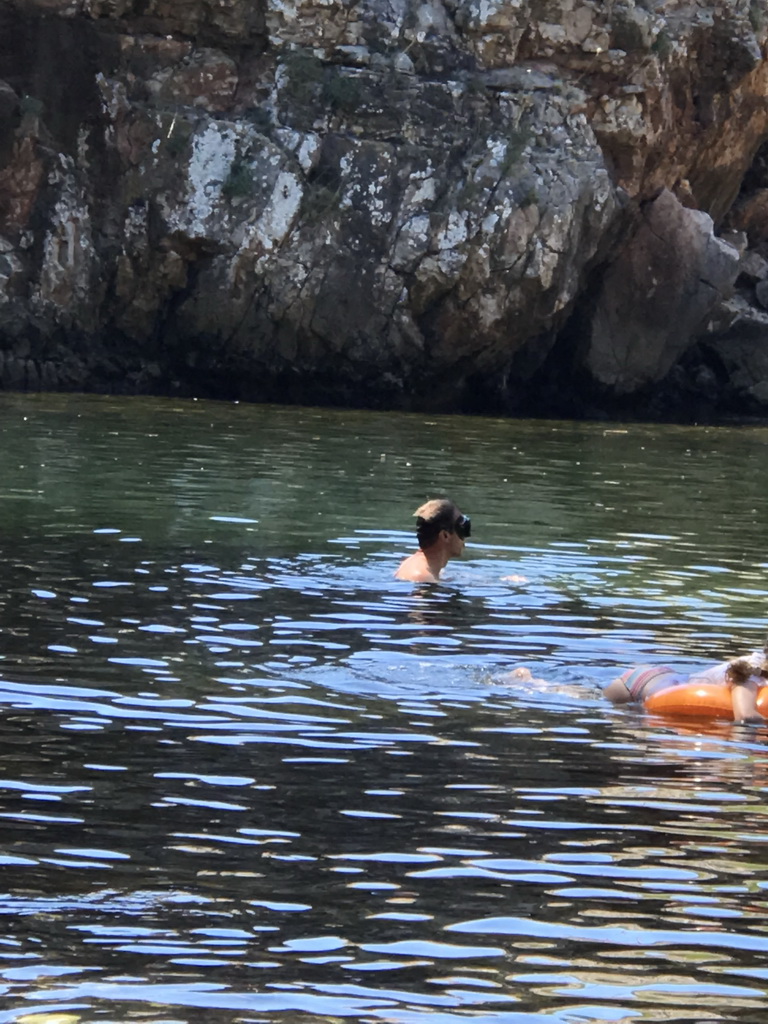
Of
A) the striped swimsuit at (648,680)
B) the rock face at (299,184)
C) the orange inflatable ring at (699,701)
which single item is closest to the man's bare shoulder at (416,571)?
the striped swimsuit at (648,680)

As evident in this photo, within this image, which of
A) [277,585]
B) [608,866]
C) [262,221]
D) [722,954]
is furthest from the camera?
[262,221]

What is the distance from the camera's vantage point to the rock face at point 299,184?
33781 millimetres

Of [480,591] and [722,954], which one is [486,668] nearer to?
[480,591]

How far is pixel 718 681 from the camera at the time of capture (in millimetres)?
8484

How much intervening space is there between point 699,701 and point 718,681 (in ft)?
0.79

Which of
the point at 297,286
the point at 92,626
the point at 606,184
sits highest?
the point at 606,184

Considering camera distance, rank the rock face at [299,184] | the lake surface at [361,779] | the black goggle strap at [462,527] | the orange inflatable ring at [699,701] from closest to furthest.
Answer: the lake surface at [361,779] → the orange inflatable ring at [699,701] → the black goggle strap at [462,527] → the rock face at [299,184]

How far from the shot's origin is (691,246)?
36562 millimetres

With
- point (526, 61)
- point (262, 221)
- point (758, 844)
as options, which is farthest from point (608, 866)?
point (526, 61)

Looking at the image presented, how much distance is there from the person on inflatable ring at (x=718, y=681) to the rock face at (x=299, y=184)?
25.9 metres

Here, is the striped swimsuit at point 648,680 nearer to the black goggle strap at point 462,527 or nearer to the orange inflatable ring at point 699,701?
the orange inflatable ring at point 699,701

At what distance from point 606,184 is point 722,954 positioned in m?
31.1

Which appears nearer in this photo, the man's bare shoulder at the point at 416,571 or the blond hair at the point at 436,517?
the blond hair at the point at 436,517

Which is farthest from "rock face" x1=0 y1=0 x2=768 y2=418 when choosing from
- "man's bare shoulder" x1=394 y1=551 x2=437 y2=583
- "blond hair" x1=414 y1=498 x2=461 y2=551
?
"blond hair" x1=414 y1=498 x2=461 y2=551
